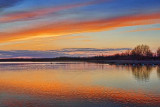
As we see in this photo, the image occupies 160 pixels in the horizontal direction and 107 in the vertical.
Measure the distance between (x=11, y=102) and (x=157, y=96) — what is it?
10977mm

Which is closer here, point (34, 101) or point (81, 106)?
point (81, 106)

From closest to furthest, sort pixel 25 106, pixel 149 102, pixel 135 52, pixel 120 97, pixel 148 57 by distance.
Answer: pixel 25 106 → pixel 149 102 → pixel 120 97 → pixel 148 57 → pixel 135 52

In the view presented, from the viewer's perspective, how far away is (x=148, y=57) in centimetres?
13312

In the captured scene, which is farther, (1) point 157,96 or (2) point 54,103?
(1) point 157,96

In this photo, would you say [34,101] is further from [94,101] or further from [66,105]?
[94,101]

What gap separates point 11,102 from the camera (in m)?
15.4

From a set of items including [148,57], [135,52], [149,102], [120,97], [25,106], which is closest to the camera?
[25,106]

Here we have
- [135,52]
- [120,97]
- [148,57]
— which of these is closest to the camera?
[120,97]

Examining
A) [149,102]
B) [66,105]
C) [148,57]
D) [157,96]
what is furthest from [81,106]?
[148,57]

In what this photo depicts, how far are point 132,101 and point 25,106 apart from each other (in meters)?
7.34

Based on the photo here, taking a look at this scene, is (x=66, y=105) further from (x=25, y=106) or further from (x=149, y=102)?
(x=149, y=102)

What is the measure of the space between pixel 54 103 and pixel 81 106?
2.00 meters

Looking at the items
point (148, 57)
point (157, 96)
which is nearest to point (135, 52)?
point (148, 57)

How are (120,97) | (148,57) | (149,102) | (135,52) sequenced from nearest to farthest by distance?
(149,102), (120,97), (148,57), (135,52)
